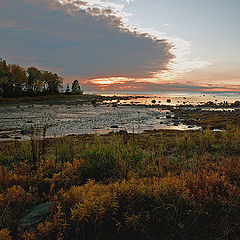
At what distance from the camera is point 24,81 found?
80.1 metres

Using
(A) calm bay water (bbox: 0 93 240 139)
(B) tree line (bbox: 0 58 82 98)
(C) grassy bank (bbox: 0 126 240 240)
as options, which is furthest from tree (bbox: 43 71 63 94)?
(C) grassy bank (bbox: 0 126 240 240)

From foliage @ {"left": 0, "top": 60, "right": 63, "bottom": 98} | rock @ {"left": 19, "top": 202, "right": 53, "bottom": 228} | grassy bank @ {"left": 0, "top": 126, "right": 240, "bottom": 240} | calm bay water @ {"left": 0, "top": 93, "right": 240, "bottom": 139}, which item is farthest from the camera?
foliage @ {"left": 0, "top": 60, "right": 63, "bottom": 98}

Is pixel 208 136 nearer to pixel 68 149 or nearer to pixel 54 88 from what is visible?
pixel 68 149

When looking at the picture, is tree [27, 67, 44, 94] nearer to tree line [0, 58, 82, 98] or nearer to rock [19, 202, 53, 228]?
tree line [0, 58, 82, 98]

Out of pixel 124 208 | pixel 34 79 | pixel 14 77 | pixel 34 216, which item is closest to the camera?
pixel 34 216

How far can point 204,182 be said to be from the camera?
4.20 metres

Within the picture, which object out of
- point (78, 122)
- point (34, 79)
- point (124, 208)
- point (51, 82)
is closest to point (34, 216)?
point (124, 208)

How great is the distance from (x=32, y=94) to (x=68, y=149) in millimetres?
80982

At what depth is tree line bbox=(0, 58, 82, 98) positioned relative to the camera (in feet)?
236

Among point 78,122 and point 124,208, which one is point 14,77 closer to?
point 78,122

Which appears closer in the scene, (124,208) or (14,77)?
(124,208)

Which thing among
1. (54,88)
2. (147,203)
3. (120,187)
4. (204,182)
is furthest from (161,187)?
(54,88)

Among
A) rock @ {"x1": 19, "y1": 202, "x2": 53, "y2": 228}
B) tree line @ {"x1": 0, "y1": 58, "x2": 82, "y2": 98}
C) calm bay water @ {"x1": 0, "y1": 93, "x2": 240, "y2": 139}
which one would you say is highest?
tree line @ {"x1": 0, "y1": 58, "x2": 82, "y2": 98}

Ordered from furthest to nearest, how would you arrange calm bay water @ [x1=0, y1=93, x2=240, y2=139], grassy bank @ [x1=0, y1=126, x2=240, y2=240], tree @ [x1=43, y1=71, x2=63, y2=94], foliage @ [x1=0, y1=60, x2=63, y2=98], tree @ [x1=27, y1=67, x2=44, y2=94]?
tree @ [x1=43, y1=71, x2=63, y2=94] → tree @ [x1=27, y1=67, x2=44, y2=94] → foliage @ [x1=0, y1=60, x2=63, y2=98] → calm bay water @ [x1=0, y1=93, x2=240, y2=139] → grassy bank @ [x1=0, y1=126, x2=240, y2=240]
